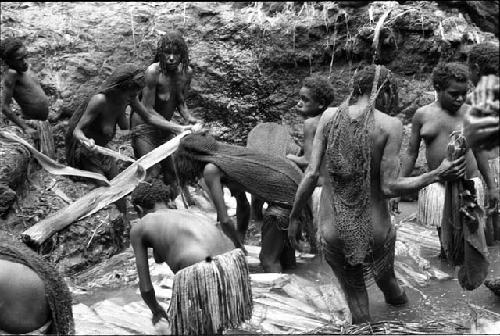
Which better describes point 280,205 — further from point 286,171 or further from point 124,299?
point 124,299

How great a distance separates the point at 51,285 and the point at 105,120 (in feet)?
10.2

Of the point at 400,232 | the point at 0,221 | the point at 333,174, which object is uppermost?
the point at 333,174

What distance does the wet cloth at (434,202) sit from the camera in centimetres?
623

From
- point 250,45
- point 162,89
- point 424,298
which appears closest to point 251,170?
point 424,298

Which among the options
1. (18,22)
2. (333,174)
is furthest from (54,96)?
(333,174)

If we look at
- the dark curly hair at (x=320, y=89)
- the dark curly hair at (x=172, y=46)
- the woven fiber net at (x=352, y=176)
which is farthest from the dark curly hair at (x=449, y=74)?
the dark curly hair at (x=172, y=46)

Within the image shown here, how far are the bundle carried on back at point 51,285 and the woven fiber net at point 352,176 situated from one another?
5.44 feet

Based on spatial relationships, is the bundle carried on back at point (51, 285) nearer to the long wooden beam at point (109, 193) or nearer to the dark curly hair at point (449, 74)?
the long wooden beam at point (109, 193)

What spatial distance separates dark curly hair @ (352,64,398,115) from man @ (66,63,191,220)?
A: 7.97 feet

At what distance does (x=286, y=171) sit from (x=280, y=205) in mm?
266

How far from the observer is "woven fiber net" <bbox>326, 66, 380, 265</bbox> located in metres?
4.72

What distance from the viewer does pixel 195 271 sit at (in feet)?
14.8

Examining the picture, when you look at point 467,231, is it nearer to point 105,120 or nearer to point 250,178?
point 250,178

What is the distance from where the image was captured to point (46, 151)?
8250 millimetres
